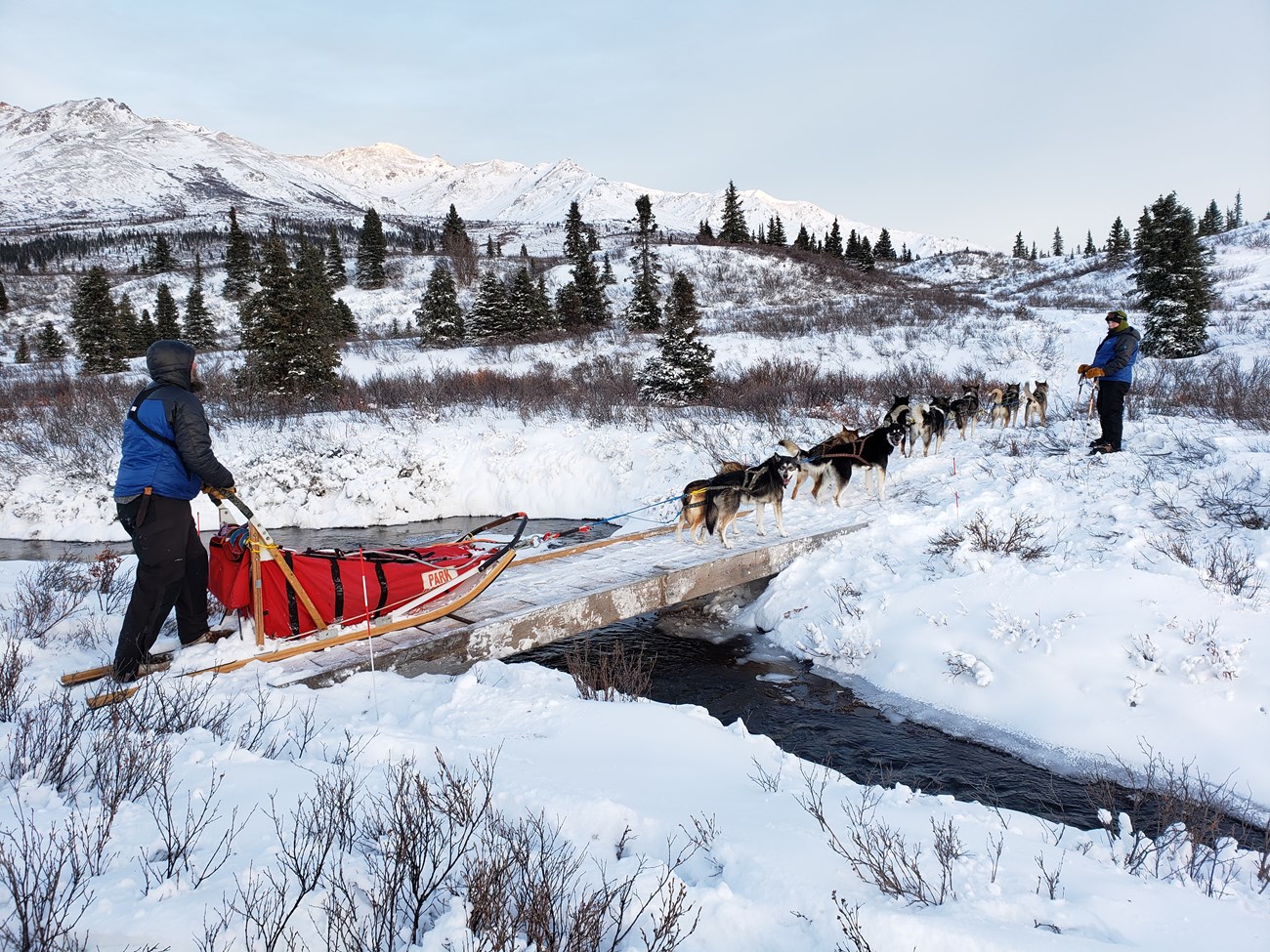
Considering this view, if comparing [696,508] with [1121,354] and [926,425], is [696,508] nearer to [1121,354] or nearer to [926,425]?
[926,425]

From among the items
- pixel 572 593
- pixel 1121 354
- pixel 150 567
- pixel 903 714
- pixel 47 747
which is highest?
pixel 1121 354

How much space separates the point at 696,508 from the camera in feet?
A: 23.9

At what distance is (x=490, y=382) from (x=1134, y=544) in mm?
14472

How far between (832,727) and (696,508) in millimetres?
3018

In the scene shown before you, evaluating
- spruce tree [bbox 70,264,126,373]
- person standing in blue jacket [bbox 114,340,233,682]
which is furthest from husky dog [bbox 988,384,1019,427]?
spruce tree [bbox 70,264,126,373]

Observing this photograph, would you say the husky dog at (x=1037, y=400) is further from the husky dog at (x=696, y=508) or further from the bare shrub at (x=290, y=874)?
the bare shrub at (x=290, y=874)

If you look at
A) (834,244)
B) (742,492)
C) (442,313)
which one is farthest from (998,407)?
(834,244)

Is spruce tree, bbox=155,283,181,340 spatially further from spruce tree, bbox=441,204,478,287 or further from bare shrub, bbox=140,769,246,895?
bare shrub, bbox=140,769,246,895

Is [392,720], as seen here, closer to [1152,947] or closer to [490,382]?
[1152,947]

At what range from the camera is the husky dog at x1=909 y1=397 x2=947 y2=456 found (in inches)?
391

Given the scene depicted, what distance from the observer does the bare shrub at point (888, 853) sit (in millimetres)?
2211

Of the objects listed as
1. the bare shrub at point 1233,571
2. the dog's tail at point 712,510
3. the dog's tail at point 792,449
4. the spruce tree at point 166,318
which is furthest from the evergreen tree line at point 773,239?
the bare shrub at point 1233,571

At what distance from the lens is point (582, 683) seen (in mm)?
4363

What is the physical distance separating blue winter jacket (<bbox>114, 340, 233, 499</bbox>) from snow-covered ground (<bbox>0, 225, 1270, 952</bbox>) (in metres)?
1.19
